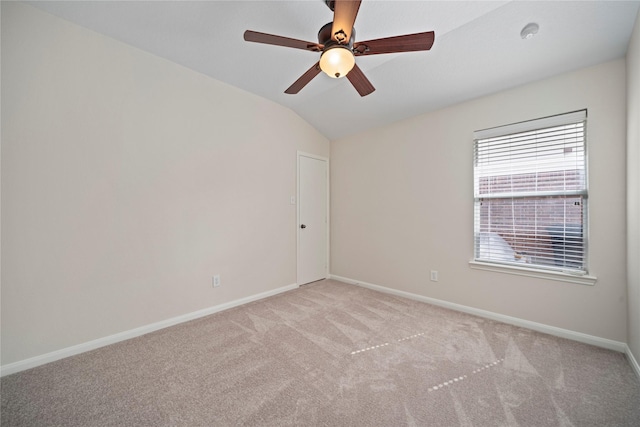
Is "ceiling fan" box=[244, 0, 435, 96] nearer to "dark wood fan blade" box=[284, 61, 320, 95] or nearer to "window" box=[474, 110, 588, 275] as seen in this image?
"dark wood fan blade" box=[284, 61, 320, 95]

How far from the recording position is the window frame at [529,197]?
2207 millimetres

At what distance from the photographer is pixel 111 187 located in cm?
224

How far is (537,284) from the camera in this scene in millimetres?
2422

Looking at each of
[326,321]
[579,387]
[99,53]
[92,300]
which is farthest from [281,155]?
[579,387]

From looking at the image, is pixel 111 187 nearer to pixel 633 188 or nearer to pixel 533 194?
pixel 533 194

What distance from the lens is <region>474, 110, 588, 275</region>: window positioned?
2.27 meters

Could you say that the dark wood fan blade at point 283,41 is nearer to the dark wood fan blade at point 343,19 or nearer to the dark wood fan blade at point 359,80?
the dark wood fan blade at point 343,19

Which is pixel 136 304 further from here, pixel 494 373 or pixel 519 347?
pixel 519 347

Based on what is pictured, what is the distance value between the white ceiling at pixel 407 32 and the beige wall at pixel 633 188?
25cm

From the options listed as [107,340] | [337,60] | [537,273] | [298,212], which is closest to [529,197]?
[537,273]

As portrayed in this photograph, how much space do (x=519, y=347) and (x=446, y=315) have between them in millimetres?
728

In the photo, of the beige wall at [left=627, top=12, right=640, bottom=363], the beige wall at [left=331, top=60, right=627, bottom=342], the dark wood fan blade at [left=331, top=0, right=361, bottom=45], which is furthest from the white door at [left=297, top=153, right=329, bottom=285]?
the beige wall at [left=627, top=12, right=640, bottom=363]

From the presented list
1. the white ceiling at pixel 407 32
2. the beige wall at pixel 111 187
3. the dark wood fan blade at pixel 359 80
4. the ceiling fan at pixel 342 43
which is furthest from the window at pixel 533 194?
the beige wall at pixel 111 187

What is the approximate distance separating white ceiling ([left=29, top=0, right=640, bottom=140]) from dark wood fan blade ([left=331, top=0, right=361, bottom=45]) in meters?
0.63
